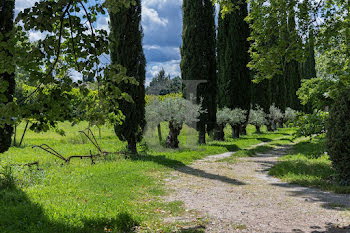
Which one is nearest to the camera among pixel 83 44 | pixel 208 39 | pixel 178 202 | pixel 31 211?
pixel 83 44

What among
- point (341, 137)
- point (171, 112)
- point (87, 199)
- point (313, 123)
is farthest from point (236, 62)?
point (87, 199)

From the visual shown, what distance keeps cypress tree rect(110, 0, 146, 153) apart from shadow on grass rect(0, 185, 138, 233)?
741cm

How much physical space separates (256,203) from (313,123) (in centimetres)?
455

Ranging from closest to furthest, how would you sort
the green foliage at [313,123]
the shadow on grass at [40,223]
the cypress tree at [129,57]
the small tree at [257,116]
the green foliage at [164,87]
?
the shadow on grass at [40,223], the green foliage at [313,123], the cypress tree at [129,57], the small tree at [257,116], the green foliage at [164,87]

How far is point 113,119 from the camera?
4492 millimetres

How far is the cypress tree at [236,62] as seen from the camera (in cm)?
2227

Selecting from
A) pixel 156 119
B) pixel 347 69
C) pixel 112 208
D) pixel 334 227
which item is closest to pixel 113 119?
pixel 112 208

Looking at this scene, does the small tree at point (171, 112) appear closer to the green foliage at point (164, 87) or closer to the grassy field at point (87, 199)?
the grassy field at point (87, 199)

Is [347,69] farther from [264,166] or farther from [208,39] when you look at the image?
[208,39]

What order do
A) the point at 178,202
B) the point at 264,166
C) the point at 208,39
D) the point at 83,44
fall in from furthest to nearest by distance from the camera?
the point at 208,39 < the point at 264,166 < the point at 178,202 < the point at 83,44

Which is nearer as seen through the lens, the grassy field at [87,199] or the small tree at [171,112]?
the grassy field at [87,199]

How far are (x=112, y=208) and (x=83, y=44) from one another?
2.96 metres

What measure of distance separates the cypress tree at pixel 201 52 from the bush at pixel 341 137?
35.0 feet

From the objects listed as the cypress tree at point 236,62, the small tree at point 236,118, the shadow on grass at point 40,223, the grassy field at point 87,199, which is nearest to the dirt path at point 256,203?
the grassy field at point 87,199
